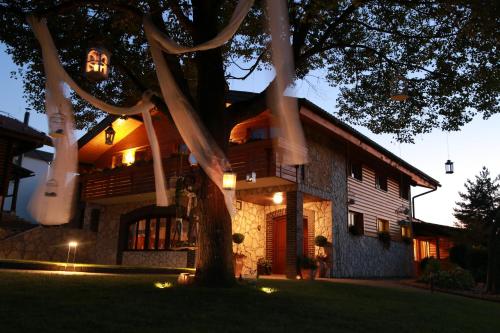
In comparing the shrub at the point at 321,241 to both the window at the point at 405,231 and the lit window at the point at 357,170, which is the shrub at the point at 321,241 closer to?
the lit window at the point at 357,170

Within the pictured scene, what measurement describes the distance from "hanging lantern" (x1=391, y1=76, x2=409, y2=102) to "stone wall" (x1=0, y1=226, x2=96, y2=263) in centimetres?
1400

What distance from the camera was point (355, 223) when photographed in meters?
17.9

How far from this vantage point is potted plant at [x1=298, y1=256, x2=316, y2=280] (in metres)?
13.2

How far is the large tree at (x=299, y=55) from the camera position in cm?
779

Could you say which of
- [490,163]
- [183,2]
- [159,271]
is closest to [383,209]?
[159,271]

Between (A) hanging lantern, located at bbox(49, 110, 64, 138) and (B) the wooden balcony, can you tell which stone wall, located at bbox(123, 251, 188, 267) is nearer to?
(B) the wooden balcony

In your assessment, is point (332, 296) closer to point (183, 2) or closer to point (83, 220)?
point (183, 2)

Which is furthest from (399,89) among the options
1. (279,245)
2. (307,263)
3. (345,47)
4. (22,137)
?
(22,137)

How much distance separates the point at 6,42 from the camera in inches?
347

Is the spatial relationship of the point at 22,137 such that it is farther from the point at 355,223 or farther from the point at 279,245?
the point at 355,223

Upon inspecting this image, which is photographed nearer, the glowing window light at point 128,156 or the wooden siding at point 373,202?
the wooden siding at point 373,202

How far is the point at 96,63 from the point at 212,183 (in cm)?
265

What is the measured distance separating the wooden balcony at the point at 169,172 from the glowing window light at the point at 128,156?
112cm

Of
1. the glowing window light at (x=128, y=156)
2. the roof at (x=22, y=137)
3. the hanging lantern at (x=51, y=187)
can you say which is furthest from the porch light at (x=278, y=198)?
the roof at (x=22, y=137)
